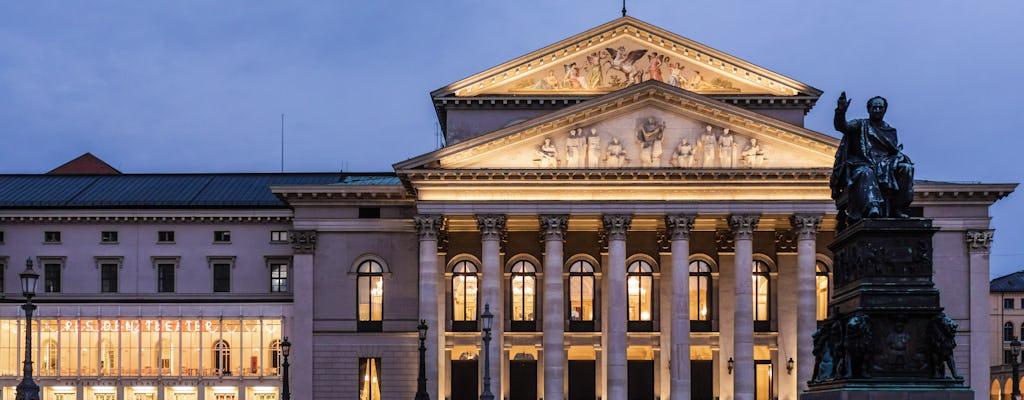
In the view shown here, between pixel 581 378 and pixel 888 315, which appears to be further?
pixel 581 378

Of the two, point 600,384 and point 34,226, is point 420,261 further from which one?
point 34,226

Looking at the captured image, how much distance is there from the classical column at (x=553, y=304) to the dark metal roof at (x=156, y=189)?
44.3 feet

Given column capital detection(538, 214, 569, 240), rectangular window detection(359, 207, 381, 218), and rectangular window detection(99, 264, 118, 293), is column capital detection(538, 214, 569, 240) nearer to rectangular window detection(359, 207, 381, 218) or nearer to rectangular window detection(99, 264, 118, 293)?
rectangular window detection(359, 207, 381, 218)

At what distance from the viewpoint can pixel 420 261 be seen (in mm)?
74375

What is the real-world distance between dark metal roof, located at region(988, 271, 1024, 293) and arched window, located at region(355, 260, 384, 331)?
99.4 metres

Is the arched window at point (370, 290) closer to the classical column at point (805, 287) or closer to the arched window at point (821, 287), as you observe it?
the classical column at point (805, 287)

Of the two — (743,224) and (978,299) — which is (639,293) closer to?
(743,224)

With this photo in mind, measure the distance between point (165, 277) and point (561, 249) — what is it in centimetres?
2615

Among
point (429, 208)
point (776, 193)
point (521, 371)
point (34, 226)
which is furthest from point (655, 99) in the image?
point (34, 226)

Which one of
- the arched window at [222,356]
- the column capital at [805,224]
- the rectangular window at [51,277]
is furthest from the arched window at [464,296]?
the rectangular window at [51,277]

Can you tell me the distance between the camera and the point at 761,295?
264 feet

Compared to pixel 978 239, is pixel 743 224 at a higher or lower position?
higher

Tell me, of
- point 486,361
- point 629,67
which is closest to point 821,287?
point 629,67

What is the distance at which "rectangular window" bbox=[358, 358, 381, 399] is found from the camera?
79.9m
